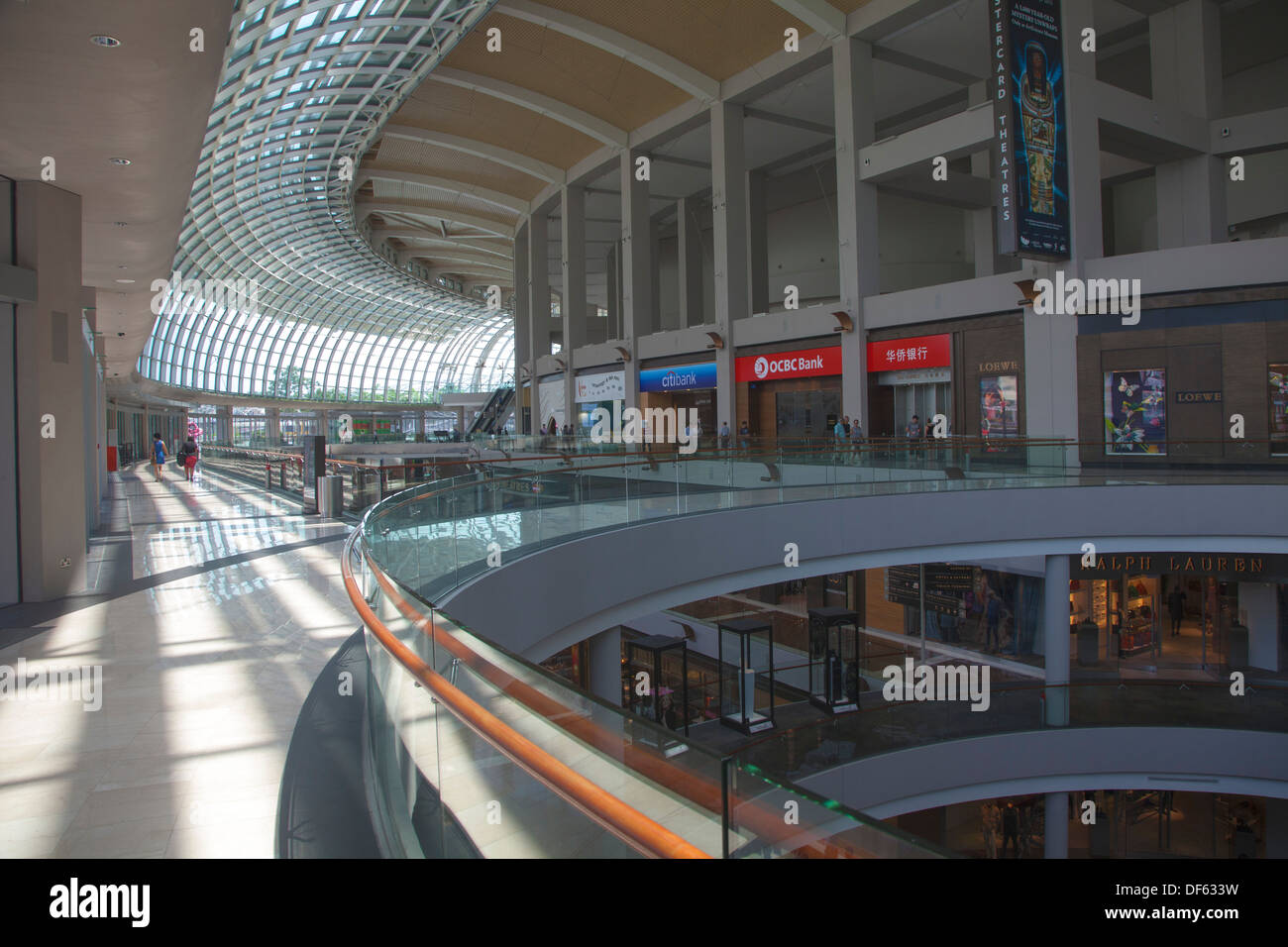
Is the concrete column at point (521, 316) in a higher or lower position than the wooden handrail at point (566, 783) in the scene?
higher

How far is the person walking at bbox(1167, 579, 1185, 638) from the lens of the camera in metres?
18.8

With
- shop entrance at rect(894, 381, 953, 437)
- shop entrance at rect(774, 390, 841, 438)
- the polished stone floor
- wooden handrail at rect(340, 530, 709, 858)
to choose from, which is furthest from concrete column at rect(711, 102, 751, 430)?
wooden handrail at rect(340, 530, 709, 858)

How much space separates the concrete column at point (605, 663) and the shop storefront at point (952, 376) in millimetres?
11693

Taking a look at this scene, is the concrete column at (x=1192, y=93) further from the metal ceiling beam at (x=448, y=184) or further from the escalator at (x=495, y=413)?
the escalator at (x=495, y=413)

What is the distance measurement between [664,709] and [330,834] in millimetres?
13229

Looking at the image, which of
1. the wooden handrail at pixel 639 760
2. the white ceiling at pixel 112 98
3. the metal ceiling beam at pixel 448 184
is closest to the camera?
the wooden handrail at pixel 639 760

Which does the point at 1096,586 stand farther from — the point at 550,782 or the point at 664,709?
the point at 550,782

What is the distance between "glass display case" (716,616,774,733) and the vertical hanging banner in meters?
8.82

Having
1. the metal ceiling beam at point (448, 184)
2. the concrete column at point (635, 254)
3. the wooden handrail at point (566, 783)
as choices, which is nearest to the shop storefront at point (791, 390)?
the concrete column at point (635, 254)

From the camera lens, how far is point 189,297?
46.1 metres

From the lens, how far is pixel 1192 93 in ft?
61.6

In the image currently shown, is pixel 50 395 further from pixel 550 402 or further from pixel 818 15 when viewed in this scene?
pixel 550 402

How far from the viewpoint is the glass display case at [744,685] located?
1439 centimetres
